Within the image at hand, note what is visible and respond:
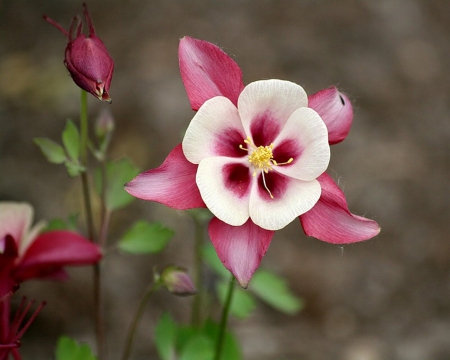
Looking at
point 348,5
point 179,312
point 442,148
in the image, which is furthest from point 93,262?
point 348,5

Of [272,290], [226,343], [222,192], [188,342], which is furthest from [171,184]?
[272,290]

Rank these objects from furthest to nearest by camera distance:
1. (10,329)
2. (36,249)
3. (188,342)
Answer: (188,342)
(36,249)
(10,329)

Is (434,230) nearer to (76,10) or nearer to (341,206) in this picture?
(341,206)

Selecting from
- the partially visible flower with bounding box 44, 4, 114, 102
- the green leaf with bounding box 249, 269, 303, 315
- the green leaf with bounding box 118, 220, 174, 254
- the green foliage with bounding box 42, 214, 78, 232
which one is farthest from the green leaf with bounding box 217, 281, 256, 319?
the partially visible flower with bounding box 44, 4, 114, 102

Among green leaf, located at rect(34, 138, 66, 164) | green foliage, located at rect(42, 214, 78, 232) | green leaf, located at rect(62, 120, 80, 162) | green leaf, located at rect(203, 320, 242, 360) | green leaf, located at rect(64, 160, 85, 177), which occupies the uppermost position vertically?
green leaf, located at rect(62, 120, 80, 162)

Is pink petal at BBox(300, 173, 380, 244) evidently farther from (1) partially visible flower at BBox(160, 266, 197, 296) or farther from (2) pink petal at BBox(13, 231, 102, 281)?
(2) pink petal at BBox(13, 231, 102, 281)

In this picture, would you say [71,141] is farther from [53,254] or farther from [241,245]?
[241,245]

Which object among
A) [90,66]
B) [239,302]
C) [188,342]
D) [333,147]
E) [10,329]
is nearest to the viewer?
[90,66]
